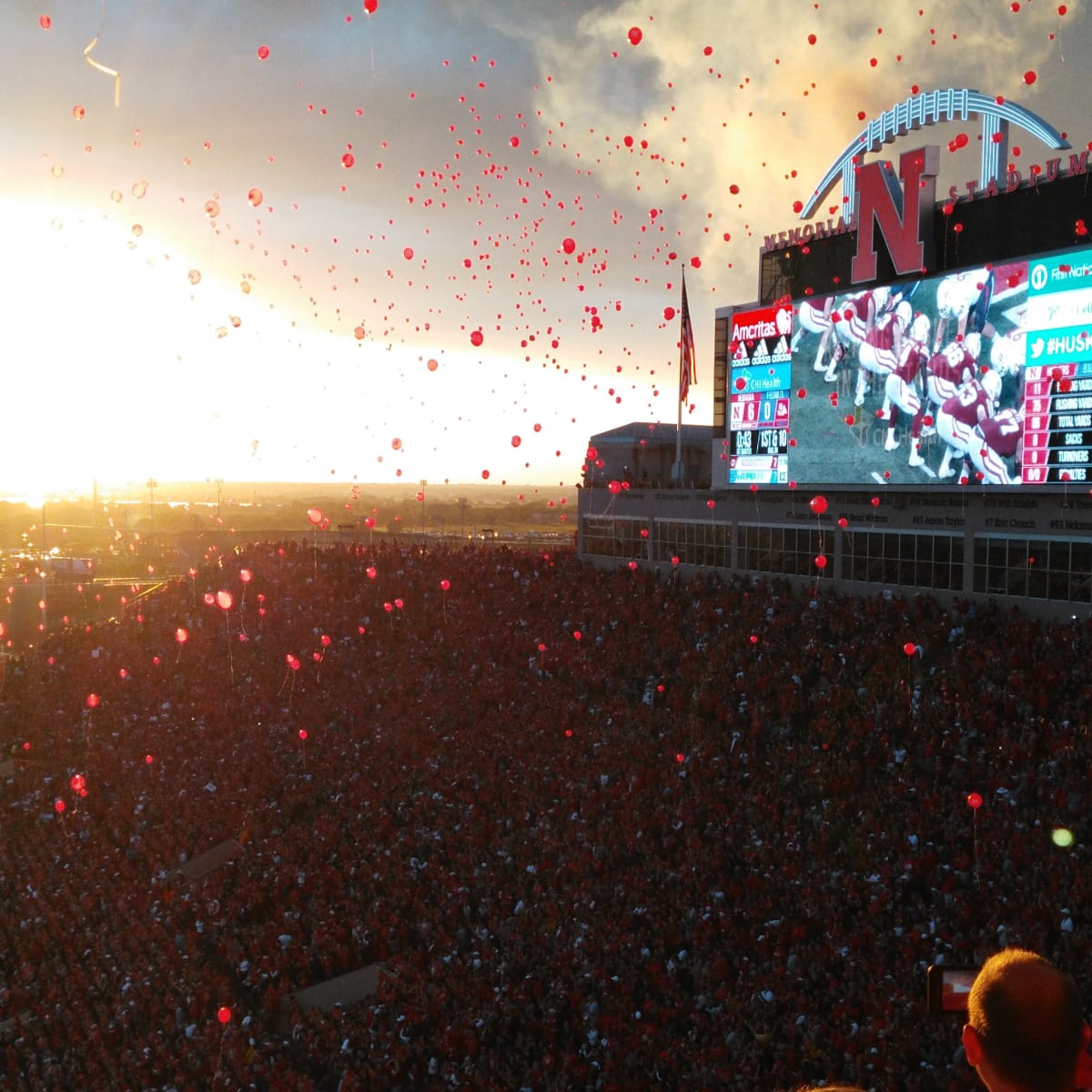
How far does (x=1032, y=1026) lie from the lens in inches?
68.8

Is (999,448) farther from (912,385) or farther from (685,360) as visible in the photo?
(685,360)

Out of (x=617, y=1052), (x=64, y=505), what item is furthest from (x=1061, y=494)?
(x=64, y=505)

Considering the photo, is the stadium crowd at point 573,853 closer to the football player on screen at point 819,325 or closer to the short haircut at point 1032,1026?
the football player on screen at point 819,325

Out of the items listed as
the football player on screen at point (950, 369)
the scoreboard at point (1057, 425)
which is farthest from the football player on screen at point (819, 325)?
the scoreboard at point (1057, 425)

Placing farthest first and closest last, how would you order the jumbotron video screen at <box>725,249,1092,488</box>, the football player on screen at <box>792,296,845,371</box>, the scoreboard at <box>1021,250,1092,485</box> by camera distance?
the football player on screen at <box>792,296,845,371</box> < the jumbotron video screen at <box>725,249,1092,488</box> < the scoreboard at <box>1021,250,1092,485</box>

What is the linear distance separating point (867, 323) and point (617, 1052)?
40.4ft

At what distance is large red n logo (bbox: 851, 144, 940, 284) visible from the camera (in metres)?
16.3

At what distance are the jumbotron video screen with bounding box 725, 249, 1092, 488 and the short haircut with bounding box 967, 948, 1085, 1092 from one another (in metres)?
14.3

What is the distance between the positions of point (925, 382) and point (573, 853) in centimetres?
919

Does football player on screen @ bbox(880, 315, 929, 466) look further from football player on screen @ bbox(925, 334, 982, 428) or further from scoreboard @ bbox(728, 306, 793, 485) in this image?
scoreboard @ bbox(728, 306, 793, 485)

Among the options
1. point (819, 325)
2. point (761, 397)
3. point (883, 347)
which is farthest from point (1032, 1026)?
point (761, 397)

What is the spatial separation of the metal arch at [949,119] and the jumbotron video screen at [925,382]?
77.4 inches

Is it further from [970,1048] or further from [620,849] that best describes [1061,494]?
[970,1048]

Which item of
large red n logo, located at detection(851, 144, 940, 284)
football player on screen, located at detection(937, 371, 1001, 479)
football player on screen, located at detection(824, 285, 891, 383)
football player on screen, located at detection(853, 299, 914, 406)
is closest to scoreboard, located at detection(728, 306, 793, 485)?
football player on screen, located at detection(824, 285, 891, 383)
